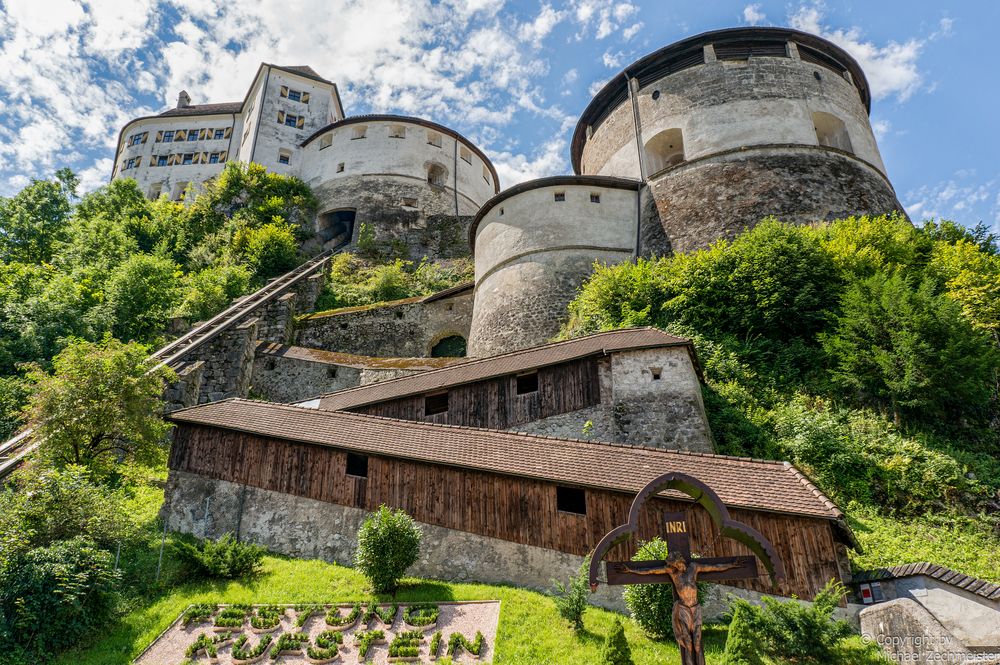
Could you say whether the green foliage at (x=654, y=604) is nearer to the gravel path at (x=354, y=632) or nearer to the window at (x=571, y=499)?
the gravel path at (x=354, y=632)

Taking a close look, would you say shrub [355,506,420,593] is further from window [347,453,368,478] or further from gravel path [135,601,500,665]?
window [347,453,368,478]

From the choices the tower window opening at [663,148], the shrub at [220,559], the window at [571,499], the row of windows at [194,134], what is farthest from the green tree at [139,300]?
the row of windows at [194,134]

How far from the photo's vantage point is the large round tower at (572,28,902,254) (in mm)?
21078

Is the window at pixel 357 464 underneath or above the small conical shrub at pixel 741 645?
above

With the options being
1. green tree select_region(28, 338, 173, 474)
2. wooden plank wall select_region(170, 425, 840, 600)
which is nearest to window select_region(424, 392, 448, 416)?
wooden plank wall select_region(170, 425, 840, 600)

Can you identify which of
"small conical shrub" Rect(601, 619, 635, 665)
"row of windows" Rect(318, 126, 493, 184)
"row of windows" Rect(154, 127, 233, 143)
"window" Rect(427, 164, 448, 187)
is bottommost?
"small conical shrub" Rect(601, 619, 635, 665)

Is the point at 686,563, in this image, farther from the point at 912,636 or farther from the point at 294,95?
the point at 294,95

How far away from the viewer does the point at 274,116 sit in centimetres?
4047

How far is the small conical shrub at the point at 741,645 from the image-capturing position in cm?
672

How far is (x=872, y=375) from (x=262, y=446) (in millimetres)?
13069

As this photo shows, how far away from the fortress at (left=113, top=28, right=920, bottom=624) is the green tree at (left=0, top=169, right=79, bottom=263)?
10979 mm

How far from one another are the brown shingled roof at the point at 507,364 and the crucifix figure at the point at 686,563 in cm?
835

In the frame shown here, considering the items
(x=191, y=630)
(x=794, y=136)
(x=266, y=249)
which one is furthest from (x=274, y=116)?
(x=191, y=630)

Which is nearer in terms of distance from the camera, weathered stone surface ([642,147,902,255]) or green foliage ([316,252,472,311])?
weathered stone surface ([642,147,902,255])
